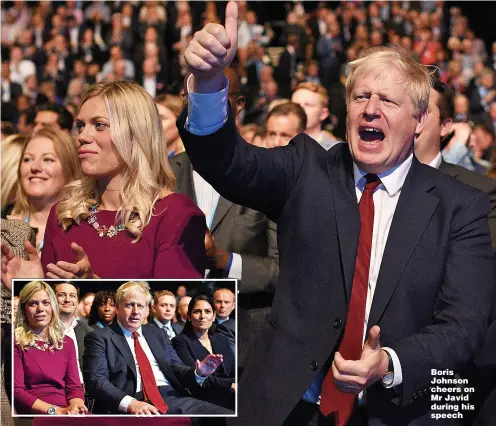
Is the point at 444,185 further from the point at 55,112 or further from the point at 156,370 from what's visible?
the point at 55,112

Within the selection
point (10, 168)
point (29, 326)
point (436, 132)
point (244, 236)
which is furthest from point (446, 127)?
point (29, 326)

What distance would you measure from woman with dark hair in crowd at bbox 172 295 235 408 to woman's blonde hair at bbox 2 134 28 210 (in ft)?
9.87

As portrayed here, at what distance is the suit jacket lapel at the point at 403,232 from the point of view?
277 cm

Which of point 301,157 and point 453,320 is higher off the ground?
point 301,157

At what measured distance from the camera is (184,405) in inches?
98.5

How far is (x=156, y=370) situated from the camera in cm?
255

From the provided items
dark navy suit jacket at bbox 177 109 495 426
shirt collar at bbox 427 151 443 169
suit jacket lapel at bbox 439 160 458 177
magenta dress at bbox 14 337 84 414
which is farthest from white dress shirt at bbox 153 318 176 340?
shirt collar at bbox 427 151 443 169

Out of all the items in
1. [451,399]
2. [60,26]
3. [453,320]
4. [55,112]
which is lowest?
[451,399]

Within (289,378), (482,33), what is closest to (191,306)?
(289,378)

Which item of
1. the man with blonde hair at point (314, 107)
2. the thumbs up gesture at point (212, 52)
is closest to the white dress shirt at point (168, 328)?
the thumbs up gesture at point (212, 52)

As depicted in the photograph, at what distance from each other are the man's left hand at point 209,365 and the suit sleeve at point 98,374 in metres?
0.20

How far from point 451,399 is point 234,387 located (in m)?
0.68

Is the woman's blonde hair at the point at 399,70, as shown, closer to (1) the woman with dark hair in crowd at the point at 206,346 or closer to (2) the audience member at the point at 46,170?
(1) the woman with dark hair in crowd at the point at 206,346

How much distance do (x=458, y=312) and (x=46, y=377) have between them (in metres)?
1.10
